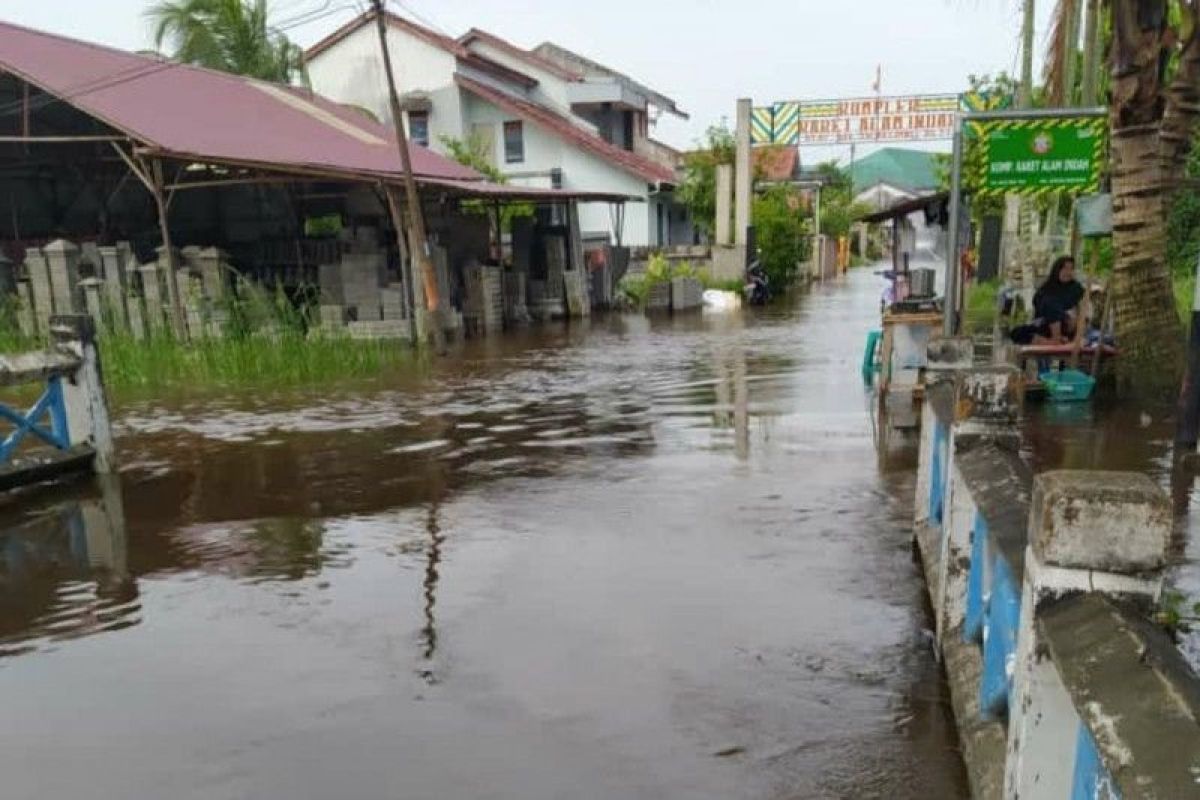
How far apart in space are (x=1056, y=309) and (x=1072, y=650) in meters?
8.96

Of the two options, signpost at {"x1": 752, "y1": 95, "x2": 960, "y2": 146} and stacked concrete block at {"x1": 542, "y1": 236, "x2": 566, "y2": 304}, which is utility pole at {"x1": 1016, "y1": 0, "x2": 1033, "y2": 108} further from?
signpost at {"x1": 752, "y1": 95, "x2": 960, "y2": 146}

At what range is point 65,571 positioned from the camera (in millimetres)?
5516

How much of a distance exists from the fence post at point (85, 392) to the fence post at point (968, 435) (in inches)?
238

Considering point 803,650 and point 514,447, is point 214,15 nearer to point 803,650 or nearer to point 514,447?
point 514,447

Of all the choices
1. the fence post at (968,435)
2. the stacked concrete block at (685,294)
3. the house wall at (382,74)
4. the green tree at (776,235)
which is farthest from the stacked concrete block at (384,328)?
the house wall at (382,74)

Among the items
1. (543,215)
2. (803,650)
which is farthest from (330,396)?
(543,215)

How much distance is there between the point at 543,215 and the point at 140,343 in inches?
515

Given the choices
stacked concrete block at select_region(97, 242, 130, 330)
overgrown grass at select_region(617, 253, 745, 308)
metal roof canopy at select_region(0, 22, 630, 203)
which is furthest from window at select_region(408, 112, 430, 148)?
stacked concrete block at select_region(97, 242, 130, 330)

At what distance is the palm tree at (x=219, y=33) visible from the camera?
83.1 ft

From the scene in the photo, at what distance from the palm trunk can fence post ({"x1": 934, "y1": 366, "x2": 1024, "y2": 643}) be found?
6.26 meters

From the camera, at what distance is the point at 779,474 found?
7.19 m

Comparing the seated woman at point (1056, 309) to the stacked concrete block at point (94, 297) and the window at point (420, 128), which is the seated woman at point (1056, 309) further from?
the window at point (420, 128)

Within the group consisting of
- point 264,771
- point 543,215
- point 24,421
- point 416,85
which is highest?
point 416,85

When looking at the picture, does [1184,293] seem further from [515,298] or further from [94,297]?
[94,297]
